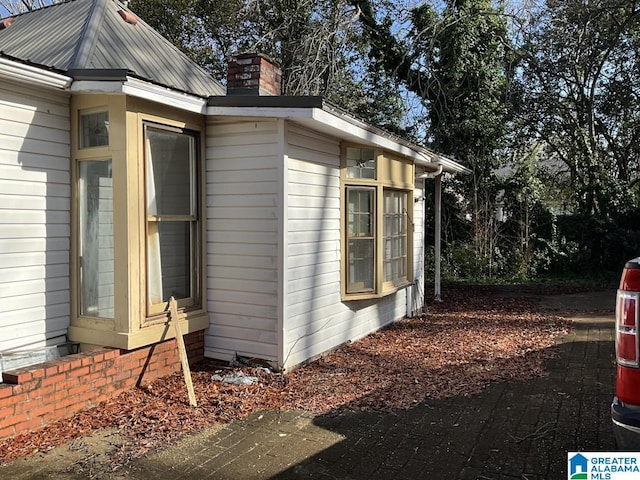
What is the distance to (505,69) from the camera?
52.2ft

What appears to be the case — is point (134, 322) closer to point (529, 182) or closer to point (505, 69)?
point (529, 182)

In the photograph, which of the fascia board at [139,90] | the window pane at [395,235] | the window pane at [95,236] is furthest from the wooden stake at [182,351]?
the window pane at [395,235]

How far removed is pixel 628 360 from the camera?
2.51 m

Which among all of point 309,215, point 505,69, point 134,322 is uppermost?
point 505,69

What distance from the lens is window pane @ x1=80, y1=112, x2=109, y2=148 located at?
4871 mm

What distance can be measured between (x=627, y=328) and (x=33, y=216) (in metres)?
4.61

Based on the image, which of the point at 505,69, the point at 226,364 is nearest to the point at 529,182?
the point at 505,69

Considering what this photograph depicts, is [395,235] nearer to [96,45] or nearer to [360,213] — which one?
[360,213]

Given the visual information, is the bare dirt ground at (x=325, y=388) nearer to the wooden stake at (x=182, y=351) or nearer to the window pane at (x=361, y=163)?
the wooden stake at (x=182, y=351)

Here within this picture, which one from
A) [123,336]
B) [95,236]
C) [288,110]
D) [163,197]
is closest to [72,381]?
[123,336]

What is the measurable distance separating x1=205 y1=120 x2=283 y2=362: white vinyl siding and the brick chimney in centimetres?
73

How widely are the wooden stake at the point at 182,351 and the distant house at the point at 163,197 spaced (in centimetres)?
13

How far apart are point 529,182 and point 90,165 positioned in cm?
1264

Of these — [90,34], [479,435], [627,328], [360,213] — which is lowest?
[479,435]
